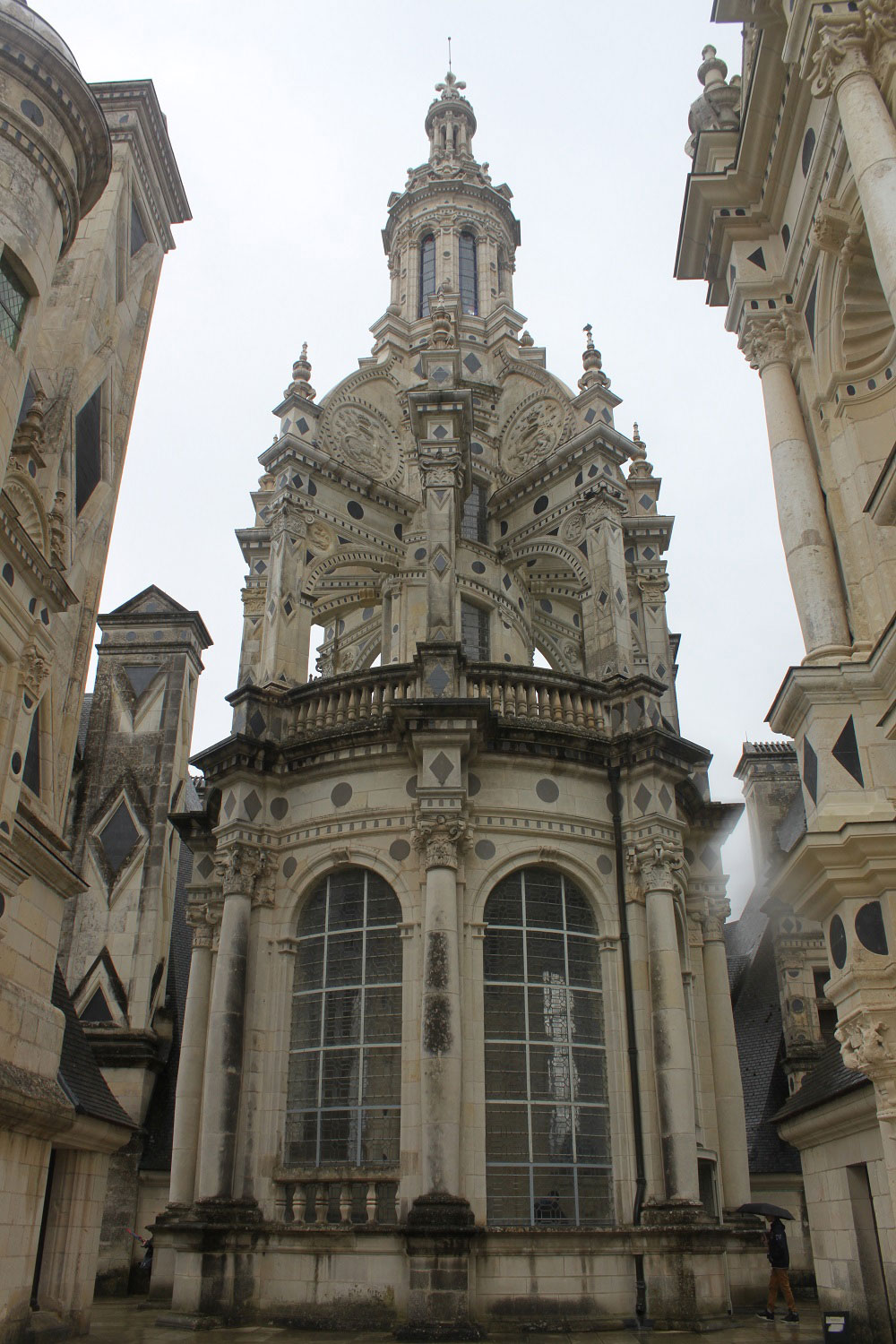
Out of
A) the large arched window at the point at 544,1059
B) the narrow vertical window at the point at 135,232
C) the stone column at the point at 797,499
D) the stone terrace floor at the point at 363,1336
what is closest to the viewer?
the stone column at the point at 797,499

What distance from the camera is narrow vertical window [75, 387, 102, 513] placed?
51.1ft

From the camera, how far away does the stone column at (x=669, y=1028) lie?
15.2 m

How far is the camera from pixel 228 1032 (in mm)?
16062

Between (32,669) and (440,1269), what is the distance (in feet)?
29.9

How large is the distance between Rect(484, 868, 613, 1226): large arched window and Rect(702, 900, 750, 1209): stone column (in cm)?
380

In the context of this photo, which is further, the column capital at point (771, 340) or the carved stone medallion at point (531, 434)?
the carved stone medallion at point (531, 434)

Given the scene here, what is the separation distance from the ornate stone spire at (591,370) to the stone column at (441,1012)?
1123cm

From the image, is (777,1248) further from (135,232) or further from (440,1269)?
(135,232)

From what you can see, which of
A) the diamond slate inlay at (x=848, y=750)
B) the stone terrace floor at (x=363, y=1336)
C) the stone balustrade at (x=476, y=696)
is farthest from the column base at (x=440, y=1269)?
the diamond slate inlay at (x=848, y=750)

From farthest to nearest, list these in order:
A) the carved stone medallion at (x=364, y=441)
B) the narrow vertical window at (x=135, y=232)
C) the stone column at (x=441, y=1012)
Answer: the carved stone medallion at (x=364, y=441), the narrow vertical window at (x=135, y=232), the stone column at (x=441, y=1012)

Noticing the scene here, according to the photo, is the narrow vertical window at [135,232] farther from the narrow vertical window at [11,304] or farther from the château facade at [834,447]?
the château facade at [834,447]

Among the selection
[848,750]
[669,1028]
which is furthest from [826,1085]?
[848,750]

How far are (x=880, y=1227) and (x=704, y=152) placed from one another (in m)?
12.1

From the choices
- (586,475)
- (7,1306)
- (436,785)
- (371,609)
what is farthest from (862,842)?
(371,609)
